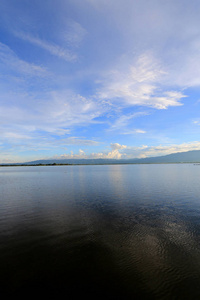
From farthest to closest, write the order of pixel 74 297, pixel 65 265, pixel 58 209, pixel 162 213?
pixel 58 209
pixel 162 213
pixel 65 265
pixel 74 297

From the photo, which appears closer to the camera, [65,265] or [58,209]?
[65,265]

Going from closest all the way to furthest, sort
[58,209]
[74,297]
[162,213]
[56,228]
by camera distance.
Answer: [74,297] < [56,228] < [162,213] < [58,209]

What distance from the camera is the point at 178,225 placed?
1992 cm

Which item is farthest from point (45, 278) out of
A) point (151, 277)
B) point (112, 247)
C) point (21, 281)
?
point (151, 277)

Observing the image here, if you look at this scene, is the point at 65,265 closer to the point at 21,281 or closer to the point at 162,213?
the point at 21,281

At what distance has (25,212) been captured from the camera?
82.9ft

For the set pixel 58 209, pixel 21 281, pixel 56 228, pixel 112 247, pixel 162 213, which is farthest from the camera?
pixel 58 209

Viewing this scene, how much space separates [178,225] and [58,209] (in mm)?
18600

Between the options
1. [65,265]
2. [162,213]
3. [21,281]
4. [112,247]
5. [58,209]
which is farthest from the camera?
[58,209]

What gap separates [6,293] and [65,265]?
13.1ft

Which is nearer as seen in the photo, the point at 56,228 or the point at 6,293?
the point at 6,293

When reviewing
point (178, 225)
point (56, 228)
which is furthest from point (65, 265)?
point (178, 225)

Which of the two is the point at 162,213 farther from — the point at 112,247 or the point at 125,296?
the point at 125,296

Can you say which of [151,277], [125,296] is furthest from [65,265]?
[151,277]
